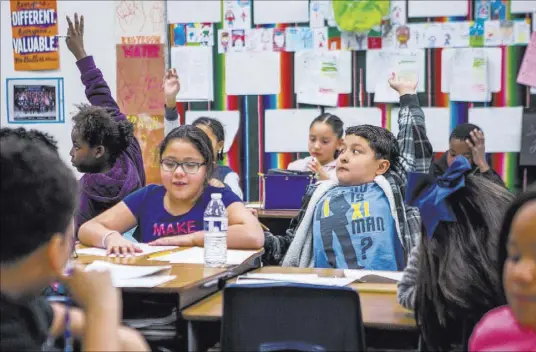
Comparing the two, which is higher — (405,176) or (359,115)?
(359,115)

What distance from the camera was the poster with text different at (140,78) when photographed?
489 cm

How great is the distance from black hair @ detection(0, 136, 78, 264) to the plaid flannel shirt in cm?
173

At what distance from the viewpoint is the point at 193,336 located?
6.09 ft

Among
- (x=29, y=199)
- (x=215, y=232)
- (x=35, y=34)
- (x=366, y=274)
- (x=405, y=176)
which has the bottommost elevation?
(x=366, y=274)

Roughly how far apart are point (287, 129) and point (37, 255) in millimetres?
3815

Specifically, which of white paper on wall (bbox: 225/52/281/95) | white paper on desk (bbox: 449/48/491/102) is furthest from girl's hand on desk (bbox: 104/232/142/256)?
white paper on desk (bbox: 449/48/491/102)

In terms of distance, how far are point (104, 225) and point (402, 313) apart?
139 centimetres

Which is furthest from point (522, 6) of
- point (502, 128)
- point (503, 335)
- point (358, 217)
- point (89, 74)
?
point (503, 335)

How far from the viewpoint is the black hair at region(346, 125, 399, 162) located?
2740 mm

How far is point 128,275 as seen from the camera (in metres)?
1.95

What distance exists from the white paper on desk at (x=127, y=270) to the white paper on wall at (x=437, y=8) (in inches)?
120

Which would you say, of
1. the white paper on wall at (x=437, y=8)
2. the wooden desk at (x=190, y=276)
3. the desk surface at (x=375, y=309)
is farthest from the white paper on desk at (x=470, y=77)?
the desk surface at (x=375, y=309)

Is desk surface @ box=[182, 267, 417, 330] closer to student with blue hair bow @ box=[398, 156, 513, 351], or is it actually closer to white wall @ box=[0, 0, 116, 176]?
student with blue hair bow @ box=[398, 156, 513, 351]

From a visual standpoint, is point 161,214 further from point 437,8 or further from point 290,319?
point 437,8
